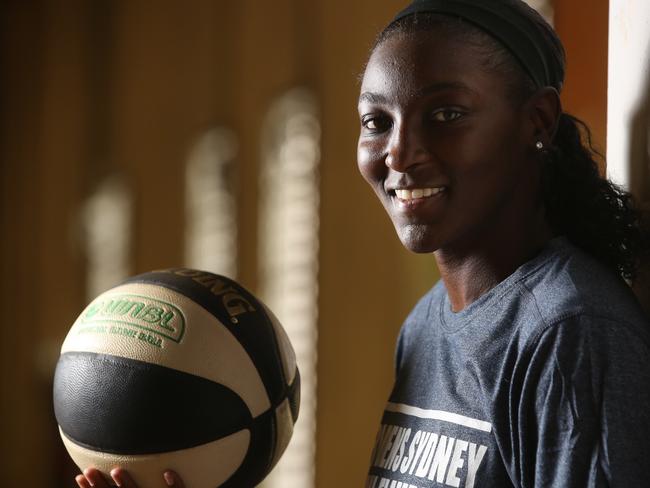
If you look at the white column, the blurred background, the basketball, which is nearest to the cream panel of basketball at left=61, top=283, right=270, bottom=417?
the basketball

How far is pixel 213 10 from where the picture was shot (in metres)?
3.12

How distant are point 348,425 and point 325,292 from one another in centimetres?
46

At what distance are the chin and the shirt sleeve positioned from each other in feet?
0.69

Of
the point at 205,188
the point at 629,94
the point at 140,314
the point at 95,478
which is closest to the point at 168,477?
the point at 95,478

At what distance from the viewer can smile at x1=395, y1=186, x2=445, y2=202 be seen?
0.91 meters

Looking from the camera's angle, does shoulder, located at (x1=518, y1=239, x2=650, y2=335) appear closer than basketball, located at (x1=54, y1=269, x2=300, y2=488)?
Yes

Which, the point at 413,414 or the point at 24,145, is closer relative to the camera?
the point at 413,414

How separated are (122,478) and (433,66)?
0.66 meters

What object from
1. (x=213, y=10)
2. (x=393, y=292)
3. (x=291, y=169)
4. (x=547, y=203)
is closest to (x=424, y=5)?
(x=547, y=203)

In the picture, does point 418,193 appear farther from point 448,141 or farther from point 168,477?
point 168,477

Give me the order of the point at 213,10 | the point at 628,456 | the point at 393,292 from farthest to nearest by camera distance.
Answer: the point at 213,10, the point at 393,292, the point at 628,456

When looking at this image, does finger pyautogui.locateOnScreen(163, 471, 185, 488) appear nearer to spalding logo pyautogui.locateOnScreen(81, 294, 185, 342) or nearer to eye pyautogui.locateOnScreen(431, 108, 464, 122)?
spalding logo pyautogui.locateOnScreen(81, 294, 185, 342)

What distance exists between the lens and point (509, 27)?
0.92 m

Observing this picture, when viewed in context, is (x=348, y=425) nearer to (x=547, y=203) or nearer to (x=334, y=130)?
(x=334, y=130)
